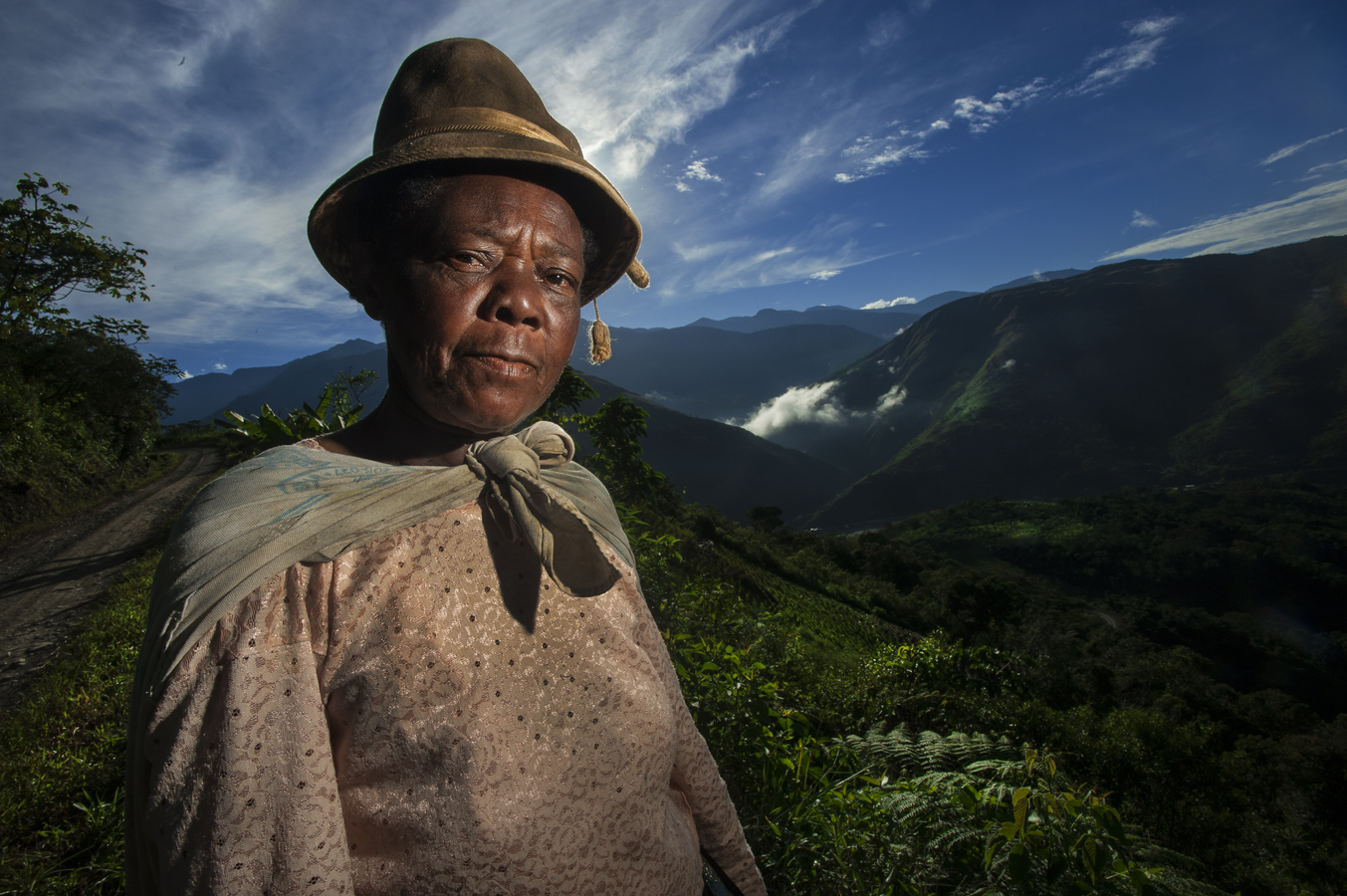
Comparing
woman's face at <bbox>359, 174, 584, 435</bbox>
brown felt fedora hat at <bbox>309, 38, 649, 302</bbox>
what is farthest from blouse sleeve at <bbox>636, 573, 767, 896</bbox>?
brown felt fedora hat at <bbox>309, 38, 649, 302</bbox>

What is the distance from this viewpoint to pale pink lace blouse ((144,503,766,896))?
80 centimetres

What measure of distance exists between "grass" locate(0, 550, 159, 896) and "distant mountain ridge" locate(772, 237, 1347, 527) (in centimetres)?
12302

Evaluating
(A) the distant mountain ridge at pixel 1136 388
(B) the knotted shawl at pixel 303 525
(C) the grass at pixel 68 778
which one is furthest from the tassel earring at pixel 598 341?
(A) the distant mountain ridge at pixel 1136 388

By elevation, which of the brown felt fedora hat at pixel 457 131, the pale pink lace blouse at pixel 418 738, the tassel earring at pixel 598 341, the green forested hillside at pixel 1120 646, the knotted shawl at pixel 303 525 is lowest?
the green forested hillside at pixel 1120 646

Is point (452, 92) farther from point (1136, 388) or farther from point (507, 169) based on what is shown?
point (1136, 388)

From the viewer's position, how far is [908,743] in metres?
3.38

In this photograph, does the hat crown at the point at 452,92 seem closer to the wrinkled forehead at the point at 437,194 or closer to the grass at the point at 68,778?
the wrinkled forehead at the point at 437,194

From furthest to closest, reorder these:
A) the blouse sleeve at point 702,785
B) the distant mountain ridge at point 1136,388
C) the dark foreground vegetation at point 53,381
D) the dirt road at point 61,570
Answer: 1. the distant mountain ridge at point 1136,388
2. the dark foreground vegetation at point 53,381
3. the dirt road at point 61,570
4. the blouse sleeve at point 702,785

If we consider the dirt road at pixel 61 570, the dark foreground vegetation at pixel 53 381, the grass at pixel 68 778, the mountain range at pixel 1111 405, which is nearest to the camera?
the grass at pixel 68 778

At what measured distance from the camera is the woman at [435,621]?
819 millimetres

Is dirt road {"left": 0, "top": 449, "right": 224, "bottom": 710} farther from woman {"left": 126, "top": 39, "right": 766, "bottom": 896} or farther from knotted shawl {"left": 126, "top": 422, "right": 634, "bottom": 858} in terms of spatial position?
woman {"left": 126, "top": 39, "right": 766, "bottom": 896}

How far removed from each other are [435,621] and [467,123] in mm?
1017

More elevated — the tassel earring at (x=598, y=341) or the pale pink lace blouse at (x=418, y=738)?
the tassel earring at (x=598, y=341)

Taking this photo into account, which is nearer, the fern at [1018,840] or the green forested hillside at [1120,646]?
the fern at [1018,840]
